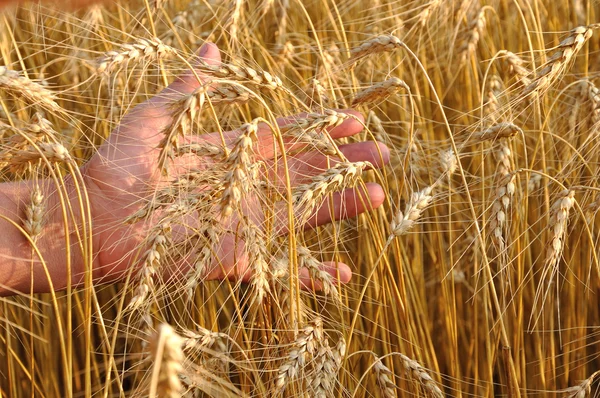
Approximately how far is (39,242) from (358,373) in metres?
0.66

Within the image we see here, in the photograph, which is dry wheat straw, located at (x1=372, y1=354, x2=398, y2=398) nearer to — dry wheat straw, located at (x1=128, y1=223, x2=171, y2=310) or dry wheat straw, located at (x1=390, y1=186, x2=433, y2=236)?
dry wheat straw, located at (x1=390, y1=186, x2=433, y2=236)

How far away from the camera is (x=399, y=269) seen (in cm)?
125

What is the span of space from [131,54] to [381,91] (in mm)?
419

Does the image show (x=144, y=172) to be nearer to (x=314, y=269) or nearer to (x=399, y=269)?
(x=314, y=269)

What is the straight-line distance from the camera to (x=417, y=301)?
1.50 m

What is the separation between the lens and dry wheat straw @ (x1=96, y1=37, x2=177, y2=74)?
1135 mm

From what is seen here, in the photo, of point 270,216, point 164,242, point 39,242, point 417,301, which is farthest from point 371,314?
point 39,242

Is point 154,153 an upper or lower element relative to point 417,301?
upper

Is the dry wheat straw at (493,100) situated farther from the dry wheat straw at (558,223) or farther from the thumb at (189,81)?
the thumb at (189,81)

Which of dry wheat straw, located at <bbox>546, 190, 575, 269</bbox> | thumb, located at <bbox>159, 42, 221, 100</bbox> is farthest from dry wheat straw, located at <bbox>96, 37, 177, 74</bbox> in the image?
dry wheat straw, located at <bbox>546, 190, 575, 269</bbox>

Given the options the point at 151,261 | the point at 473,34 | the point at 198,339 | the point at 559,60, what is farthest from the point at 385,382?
the point at 473,34

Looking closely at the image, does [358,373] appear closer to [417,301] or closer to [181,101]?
[417,301]

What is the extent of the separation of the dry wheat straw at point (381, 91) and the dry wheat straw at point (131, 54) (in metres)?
0.34

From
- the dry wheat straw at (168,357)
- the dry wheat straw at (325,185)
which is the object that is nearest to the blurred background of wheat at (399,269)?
the dry wheat straw at (168,357)
